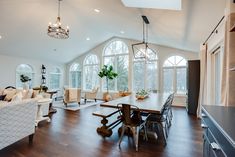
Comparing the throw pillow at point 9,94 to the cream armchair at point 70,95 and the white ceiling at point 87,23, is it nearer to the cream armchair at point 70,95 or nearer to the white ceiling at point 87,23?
the cream armchair at point 70,95

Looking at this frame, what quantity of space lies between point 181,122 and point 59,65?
28.4ft

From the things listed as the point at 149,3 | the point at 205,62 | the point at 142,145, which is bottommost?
the point at 142,145

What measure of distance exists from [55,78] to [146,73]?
243 inches

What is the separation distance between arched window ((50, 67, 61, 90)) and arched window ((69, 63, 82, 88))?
805 millimetres

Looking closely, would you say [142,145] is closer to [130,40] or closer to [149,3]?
[149,3]

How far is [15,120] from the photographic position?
2.52 m

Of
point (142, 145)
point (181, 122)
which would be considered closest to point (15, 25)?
point (142, 145)

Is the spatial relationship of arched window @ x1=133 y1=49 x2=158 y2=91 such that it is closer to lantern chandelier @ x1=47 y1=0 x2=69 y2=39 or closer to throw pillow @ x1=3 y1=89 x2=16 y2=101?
lantern chandelier @ x1=47 y1=0 x2=69 y2=39

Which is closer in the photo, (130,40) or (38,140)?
(38,140)

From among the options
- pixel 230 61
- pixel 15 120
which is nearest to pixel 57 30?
pixel 15 120

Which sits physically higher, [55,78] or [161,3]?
[161,3]

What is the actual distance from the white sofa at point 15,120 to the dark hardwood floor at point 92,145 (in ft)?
0.89

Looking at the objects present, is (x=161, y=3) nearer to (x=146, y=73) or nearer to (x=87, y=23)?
(x=87, y=23)

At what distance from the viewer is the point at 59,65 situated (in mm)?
10250
